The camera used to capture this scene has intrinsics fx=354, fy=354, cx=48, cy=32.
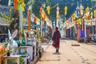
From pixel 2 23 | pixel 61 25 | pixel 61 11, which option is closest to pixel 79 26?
pixel 2 23

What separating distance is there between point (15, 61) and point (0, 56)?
0.63m

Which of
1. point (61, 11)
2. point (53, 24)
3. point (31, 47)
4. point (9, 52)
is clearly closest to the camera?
point (9, 52)

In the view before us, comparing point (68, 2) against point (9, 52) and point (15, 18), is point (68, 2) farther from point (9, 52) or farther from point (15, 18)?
point (9, 52)

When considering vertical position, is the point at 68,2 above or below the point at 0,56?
above

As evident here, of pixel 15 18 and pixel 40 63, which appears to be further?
pixel 15 18

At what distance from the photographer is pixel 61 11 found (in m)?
86.4

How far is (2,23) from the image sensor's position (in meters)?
46.5

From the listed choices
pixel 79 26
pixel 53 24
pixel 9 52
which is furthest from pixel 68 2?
pixel 9 52

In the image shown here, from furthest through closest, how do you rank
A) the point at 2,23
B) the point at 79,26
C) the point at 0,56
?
the point at 79,26 < the point at 2,23 < the point at 0,56

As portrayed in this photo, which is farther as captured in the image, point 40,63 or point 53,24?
point 53,24

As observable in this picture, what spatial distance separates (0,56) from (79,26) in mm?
48919

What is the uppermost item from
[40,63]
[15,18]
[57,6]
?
[57,6]

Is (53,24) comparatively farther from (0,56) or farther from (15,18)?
(0,56)

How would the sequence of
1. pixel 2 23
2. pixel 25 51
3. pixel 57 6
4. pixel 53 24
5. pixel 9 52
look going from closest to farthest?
1. pixel 9 52
2. pixel 25 51
3. pixel 2 23
4. pixel 57 6
5. pixel 53 24
